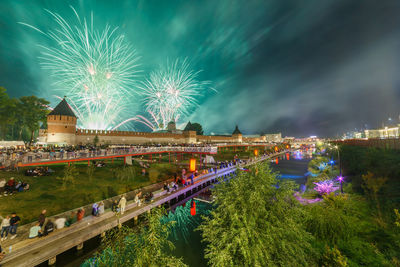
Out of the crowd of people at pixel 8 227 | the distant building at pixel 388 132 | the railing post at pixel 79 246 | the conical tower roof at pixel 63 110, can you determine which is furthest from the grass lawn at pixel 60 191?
the distant building at pixel 388 132

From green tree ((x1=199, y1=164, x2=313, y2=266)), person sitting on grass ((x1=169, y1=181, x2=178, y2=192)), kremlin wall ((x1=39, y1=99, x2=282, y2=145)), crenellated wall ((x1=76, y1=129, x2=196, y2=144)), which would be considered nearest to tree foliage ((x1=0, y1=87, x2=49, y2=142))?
kremlin wall ((x1=39, y1=99, x2=282, y2=145))

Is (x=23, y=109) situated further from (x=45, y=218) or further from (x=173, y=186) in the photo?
(x=173, y=186)

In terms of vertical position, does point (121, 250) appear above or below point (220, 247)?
above

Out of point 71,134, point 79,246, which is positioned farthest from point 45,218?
point 71,134

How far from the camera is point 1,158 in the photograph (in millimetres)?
17609

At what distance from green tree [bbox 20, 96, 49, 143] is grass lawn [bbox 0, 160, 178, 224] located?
33.1m

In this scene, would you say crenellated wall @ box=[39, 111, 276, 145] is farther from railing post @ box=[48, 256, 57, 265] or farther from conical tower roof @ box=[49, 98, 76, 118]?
railing post @ box=[48, 256, 57, 265]

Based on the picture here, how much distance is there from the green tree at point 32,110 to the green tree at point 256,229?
193 ft

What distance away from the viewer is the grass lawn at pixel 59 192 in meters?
13.1

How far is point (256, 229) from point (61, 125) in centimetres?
5038

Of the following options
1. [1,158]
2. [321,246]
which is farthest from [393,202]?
[1,158]

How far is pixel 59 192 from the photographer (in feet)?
54.5

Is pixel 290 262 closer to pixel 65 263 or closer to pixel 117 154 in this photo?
pixel 65 263

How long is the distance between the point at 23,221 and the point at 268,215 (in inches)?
676
